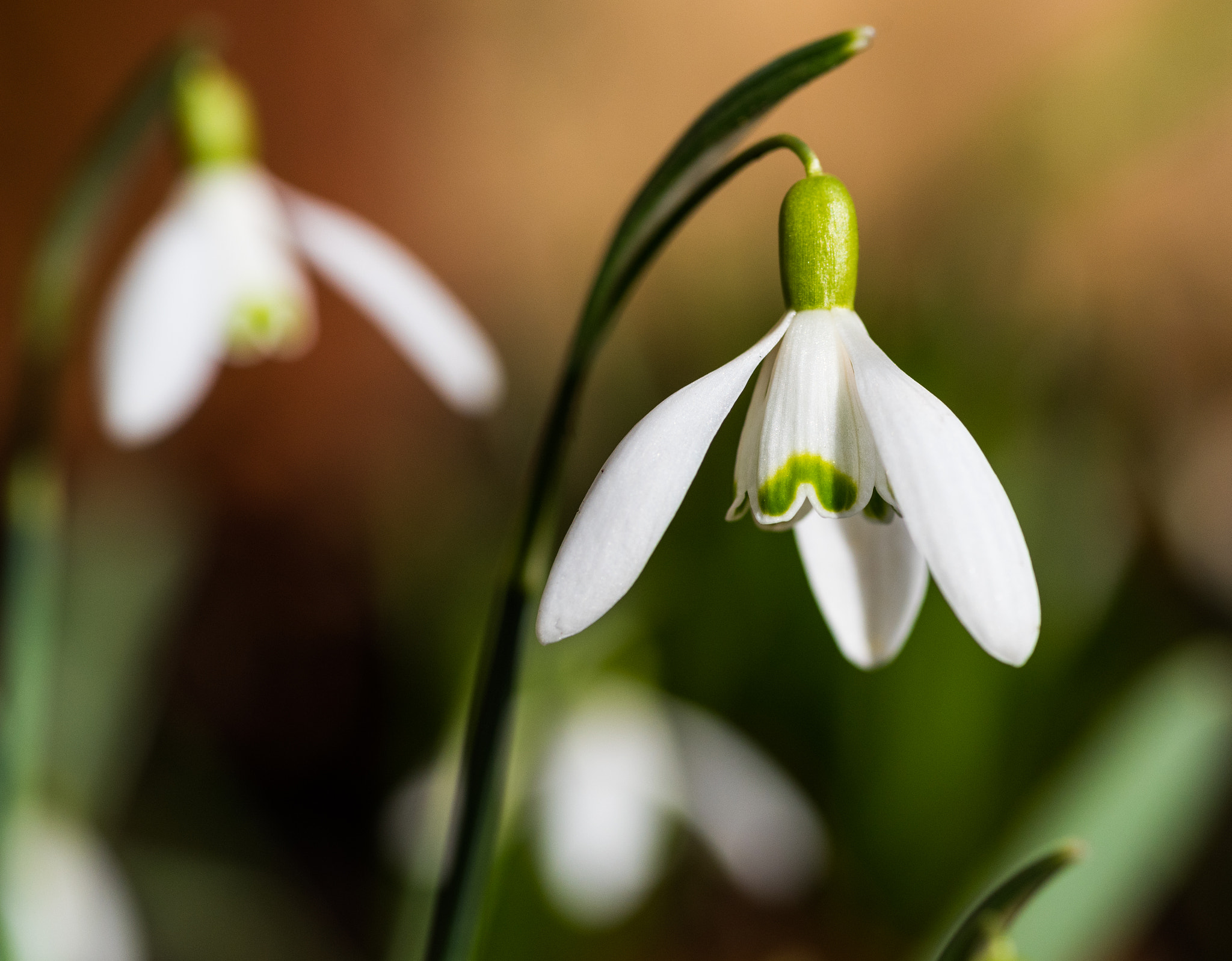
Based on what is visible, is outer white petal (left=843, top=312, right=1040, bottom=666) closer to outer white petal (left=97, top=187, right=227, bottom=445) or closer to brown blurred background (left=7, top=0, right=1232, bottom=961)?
outer white petal (left=97, top=187, right=227, bottom=445)

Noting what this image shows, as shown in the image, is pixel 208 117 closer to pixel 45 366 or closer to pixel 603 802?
pixel 45 366

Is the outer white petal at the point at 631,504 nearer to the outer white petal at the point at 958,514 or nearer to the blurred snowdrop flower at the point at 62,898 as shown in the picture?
the outer white petal at the point at 958,514

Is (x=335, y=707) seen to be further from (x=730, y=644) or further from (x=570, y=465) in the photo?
(x=730, y=644)

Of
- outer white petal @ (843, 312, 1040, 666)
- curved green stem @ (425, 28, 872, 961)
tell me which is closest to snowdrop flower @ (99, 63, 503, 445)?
curved green stem @ (425, 28, 872, 961)

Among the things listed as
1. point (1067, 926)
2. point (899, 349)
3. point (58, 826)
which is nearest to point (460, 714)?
point (58, 826)

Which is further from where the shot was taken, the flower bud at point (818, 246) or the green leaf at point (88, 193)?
the green leaf at point (88, 193)

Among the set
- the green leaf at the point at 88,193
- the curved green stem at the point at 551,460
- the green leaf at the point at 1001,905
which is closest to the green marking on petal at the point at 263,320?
the green leaf at the point at 88,193
